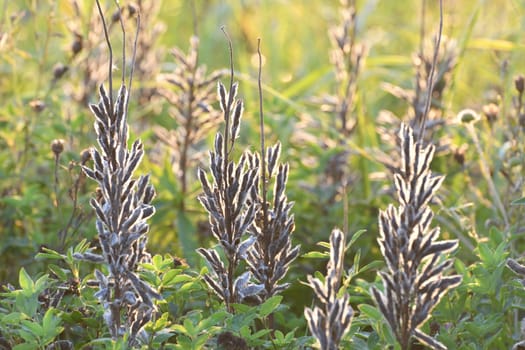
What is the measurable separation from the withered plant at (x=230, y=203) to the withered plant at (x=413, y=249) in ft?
1.11

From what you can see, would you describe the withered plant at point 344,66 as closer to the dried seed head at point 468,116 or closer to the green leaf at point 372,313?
the dried seed head at point 468,116

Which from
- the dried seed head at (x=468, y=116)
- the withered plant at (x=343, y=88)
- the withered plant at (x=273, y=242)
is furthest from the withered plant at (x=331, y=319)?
the withered plant at (x=343, y=88)

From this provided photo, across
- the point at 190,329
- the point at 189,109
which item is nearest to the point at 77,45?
the point at 189,109

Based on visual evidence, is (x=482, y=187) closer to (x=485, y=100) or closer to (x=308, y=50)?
(x=485, y=100)

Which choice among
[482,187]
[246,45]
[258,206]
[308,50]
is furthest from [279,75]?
[258,206]

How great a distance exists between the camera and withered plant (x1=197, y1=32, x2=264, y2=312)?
5.94 ft

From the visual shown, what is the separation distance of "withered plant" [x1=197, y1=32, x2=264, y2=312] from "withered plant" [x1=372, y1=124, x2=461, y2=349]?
1.11 feet

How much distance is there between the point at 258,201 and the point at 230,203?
148 mm

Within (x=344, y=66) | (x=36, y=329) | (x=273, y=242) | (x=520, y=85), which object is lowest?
(x=36, y=329)

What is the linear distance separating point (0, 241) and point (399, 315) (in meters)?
1.60

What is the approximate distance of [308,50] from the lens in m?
5.71

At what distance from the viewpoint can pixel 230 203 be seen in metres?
1.83

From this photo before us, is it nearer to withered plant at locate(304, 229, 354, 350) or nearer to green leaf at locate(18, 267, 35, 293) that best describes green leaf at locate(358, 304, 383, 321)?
withered plant at locate(304, 229, 354, 350)

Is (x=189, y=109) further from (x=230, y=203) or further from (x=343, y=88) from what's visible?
(x=230, y=203)
